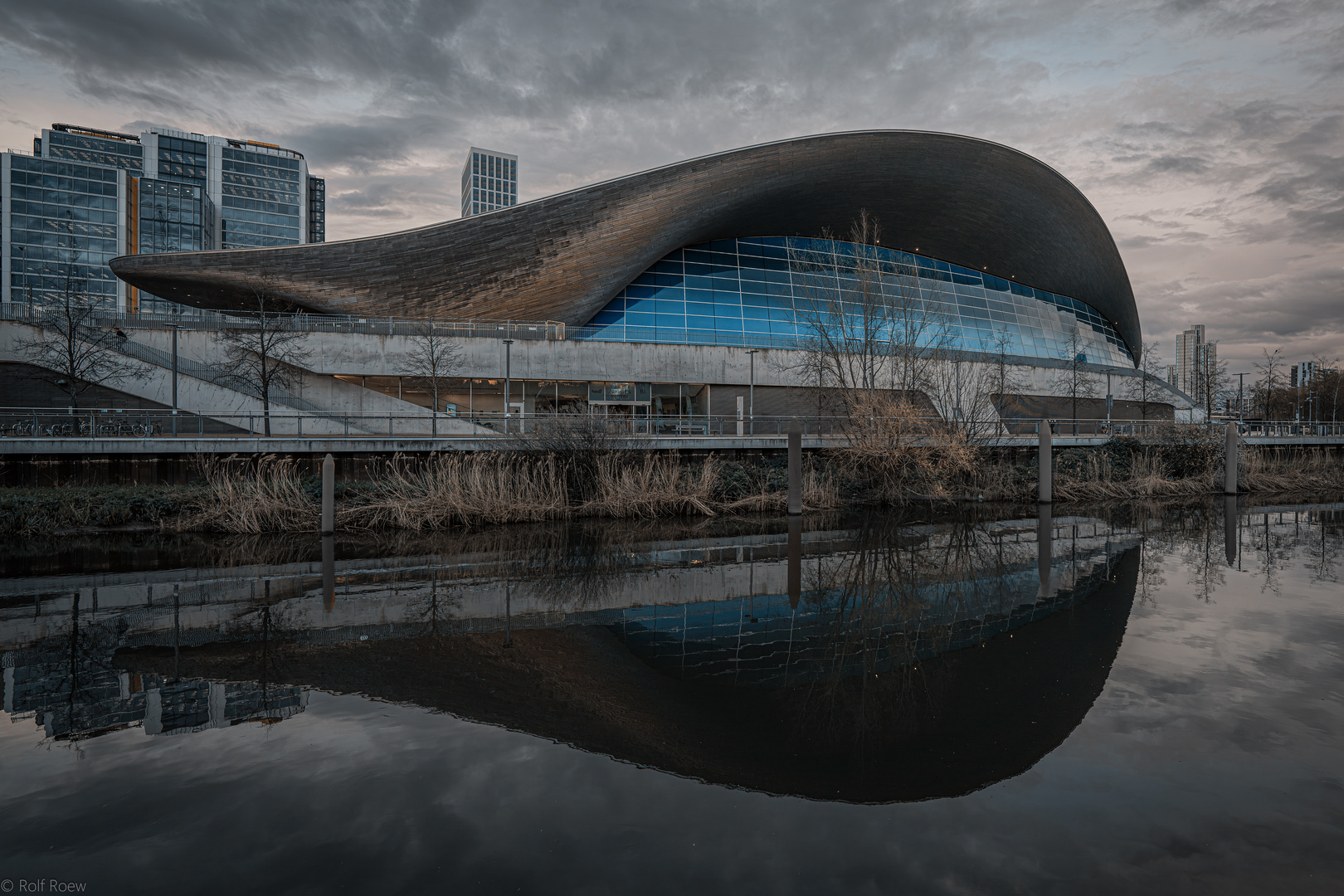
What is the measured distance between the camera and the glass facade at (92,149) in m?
80.8

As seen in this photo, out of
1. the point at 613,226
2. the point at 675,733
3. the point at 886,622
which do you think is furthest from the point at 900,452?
the point at 613,226

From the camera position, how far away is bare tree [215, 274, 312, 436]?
2634 centimetres

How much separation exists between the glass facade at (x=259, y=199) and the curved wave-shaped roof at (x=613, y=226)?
2584 inches

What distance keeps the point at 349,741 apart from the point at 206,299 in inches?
1528

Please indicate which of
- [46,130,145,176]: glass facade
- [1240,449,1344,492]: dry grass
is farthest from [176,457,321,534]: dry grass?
[46,130,145,176]: glass facade

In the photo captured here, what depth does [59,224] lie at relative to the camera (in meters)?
70.1

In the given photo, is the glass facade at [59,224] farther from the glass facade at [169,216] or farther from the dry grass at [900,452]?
the dry grass at [900,452]

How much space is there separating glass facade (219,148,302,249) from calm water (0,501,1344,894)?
98.6 meters

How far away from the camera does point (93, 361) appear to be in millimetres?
24625

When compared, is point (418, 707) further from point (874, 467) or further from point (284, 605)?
point (874, 467)

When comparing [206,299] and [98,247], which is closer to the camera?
[206,299]

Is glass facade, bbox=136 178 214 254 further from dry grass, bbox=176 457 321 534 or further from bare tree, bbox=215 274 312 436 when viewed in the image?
dry grass, bbox=176 457 321 534

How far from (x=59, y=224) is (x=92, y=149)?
18.7 metres

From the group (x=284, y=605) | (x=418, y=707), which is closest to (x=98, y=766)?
(x=418, y=707)
